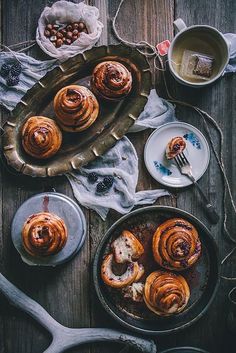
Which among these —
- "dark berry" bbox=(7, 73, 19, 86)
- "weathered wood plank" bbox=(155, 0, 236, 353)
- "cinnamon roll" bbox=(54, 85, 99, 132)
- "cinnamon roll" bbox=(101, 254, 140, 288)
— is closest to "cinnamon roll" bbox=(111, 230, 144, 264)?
"cinnamon roll" bbox=(101, 254, 140, 288)

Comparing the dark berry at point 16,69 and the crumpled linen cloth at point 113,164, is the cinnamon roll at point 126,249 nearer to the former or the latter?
the crumpled linen cloth at point 113,164

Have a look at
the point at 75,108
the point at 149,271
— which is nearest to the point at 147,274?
the point at 149,271

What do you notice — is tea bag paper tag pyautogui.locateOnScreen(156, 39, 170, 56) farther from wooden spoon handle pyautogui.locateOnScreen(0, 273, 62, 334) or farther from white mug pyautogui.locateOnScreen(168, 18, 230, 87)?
wooden spoon handle pyautogui.locateOnScreen(0, 273, 62, 334)

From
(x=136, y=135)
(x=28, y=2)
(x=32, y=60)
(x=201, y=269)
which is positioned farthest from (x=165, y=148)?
(x=28, y=2)

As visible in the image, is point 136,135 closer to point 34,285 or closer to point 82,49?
point 82,49

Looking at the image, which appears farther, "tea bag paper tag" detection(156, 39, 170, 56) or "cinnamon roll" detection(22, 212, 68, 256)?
"tea bag paper tag" detection(156, 39, 170, 56)
